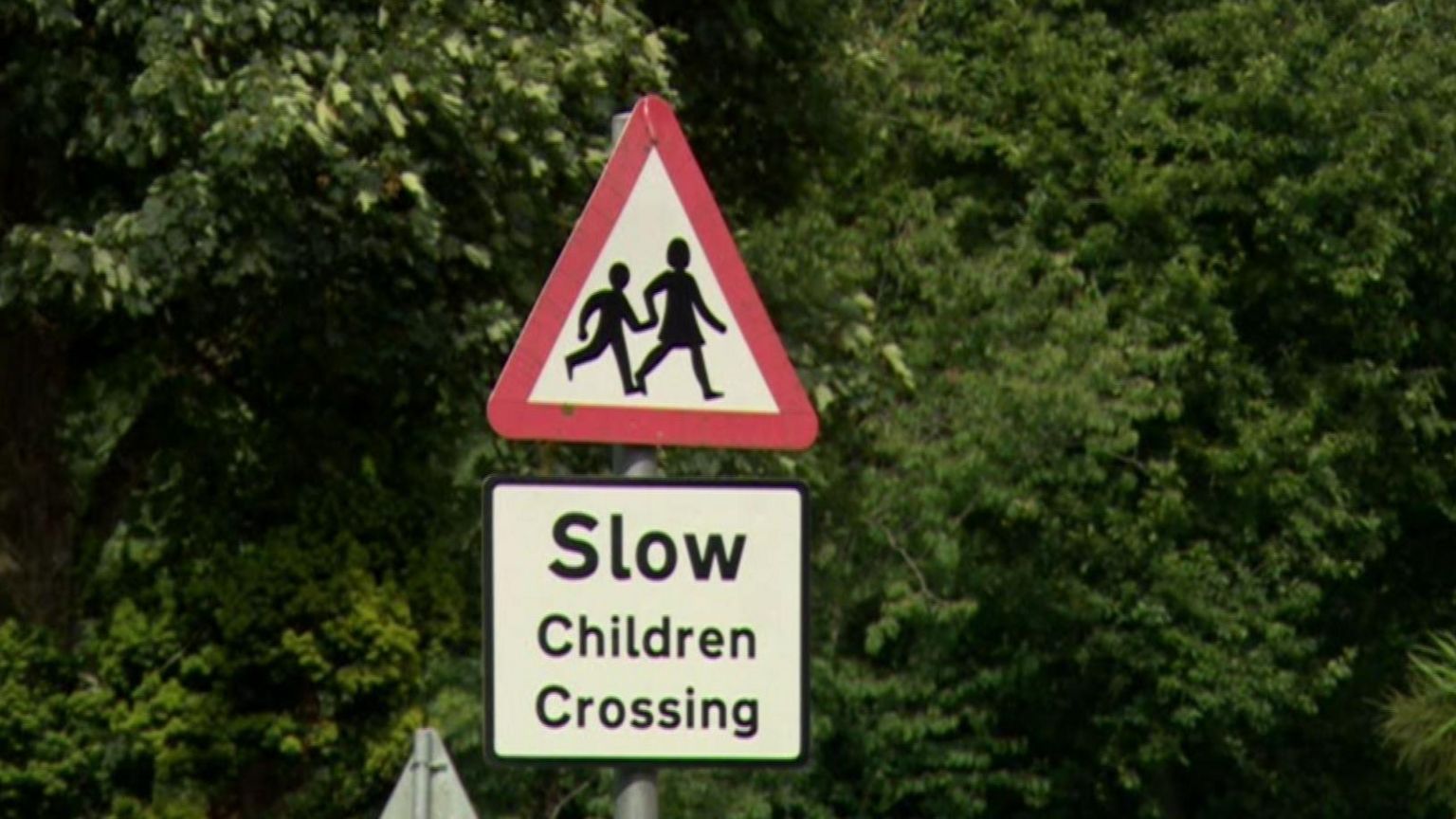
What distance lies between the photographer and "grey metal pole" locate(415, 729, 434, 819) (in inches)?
276

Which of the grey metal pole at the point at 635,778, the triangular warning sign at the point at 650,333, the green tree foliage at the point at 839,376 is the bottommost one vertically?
the grey metal pole at the point at 635,778

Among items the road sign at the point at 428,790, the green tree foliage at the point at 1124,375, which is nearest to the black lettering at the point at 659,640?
the road sign at the point at 428,790

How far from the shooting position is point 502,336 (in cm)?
1493

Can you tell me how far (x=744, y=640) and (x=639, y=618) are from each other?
0.52 ft

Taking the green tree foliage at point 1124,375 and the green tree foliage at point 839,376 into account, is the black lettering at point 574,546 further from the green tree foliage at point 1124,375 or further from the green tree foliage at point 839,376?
the green tree foliage at point 1124,375

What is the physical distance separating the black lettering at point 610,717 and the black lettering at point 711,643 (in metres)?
0.14

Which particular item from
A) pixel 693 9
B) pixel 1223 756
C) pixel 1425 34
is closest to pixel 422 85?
pixel 693 9

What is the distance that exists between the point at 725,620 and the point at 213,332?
10579 mm

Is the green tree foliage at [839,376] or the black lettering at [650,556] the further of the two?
the green tree foliage at [839,376]

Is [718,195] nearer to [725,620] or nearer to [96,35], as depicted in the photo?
[96,35]

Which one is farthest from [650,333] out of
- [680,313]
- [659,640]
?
[659,640]

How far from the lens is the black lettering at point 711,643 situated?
17.5 feet

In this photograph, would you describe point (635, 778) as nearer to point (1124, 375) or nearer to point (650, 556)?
point (650, 556)

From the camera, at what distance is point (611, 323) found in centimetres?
537
